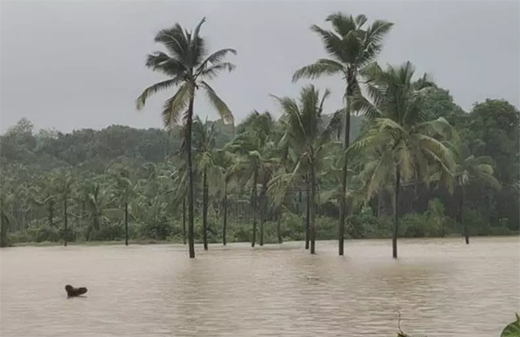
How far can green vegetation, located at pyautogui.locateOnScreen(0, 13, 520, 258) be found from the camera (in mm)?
25484

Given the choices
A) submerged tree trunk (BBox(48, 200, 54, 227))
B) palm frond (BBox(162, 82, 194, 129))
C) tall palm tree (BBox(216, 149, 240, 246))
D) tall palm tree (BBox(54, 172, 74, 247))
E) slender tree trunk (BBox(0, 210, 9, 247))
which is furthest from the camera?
submerged tree trunk (BBox(48, 200, 54, 227))

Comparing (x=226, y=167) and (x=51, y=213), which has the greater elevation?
(x=226, y=167)

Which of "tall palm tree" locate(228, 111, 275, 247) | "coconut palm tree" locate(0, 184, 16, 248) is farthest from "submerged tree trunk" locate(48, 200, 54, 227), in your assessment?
"tall palm tree" locate(228, 111, 275, 247)

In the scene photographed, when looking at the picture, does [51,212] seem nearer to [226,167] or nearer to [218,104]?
[226,167]

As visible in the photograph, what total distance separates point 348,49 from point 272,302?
14.8 metres

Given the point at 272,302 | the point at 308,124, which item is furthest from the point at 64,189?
the point at 272,302

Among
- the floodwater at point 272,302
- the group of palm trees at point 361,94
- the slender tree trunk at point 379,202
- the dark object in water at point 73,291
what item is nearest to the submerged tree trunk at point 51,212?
the slender tree trunk at point 379,202

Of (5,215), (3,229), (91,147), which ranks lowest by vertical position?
(3,229)

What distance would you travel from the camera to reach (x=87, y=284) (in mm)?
17828

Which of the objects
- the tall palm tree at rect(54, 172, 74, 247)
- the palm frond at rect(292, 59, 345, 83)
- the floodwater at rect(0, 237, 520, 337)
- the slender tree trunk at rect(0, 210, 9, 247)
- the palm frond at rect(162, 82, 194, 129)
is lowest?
the floodwater at rect(0, 237, 520, 337)

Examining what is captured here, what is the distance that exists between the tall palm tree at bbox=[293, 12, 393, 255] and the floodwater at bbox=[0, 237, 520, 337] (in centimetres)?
770

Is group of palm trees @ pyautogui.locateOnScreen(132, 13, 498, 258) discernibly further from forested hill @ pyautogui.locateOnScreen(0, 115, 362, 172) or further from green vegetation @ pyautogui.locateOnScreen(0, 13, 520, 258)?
forested hill @ pyautogui.locateOnScreen(0, 115, 362, 172)

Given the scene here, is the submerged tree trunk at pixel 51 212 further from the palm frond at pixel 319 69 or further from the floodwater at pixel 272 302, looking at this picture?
the floodwater at pixel 272 302

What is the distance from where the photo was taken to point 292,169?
34.8 metres
